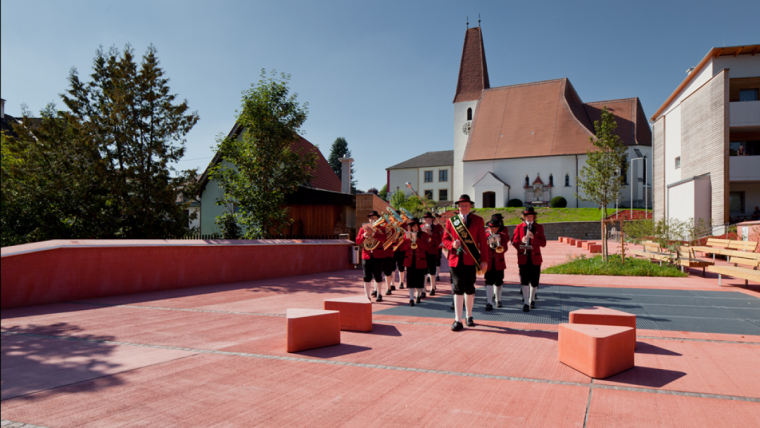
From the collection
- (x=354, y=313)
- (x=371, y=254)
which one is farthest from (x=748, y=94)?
(x=354, y=313)

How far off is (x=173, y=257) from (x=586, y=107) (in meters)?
63.0

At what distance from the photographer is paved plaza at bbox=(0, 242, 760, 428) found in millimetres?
3746

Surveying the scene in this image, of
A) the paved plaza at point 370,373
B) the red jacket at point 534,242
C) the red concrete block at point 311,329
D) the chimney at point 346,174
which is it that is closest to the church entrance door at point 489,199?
the chimney at point 346,174

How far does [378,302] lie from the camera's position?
9.88m

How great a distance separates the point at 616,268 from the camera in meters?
15.0

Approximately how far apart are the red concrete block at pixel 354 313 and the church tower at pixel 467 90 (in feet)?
195

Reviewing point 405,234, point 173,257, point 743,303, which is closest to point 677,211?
point 743,303

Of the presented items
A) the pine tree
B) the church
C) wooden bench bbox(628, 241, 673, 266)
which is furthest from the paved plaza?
the church

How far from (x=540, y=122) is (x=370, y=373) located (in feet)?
193

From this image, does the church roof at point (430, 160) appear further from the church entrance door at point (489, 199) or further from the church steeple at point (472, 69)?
the church entrance door at point (489, 199)

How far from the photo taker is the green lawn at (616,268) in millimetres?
14344

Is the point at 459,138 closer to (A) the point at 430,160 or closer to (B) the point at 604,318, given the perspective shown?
(A) the point at 430,160

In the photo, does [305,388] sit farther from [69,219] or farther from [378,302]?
[69,219]

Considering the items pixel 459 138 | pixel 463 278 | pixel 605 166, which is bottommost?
pixel 463 278
